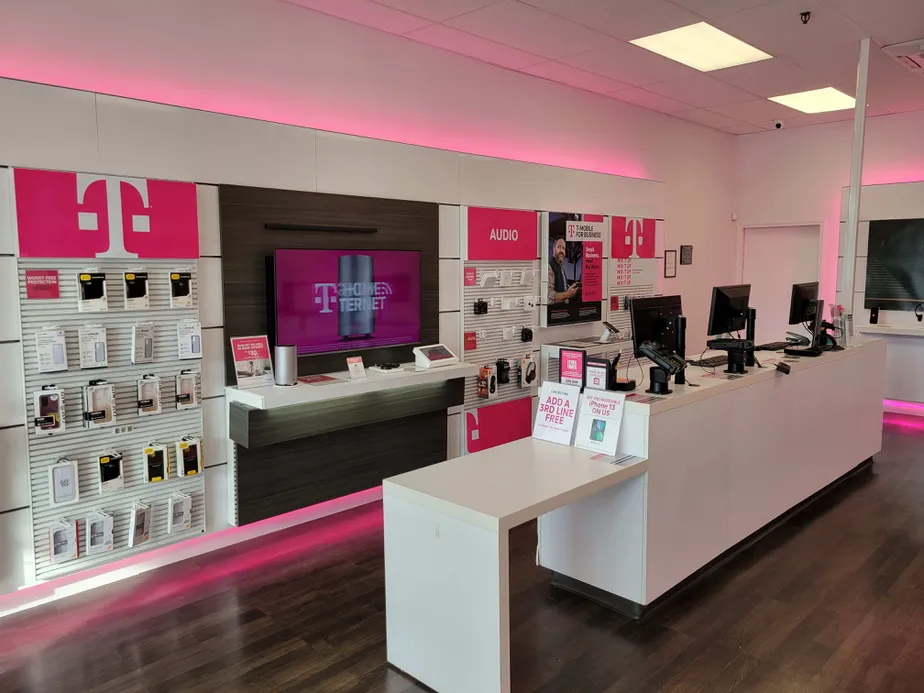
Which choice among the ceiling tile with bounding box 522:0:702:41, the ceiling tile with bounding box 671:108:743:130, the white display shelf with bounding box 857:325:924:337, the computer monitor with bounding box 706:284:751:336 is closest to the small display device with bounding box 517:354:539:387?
the computer monitor with bounding box 706:284:751:336

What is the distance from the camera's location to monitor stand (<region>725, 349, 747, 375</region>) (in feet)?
12.4

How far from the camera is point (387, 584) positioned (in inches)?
106

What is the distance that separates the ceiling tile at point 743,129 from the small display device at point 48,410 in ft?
23.7

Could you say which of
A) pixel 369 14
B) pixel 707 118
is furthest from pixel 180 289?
pixel 707 118

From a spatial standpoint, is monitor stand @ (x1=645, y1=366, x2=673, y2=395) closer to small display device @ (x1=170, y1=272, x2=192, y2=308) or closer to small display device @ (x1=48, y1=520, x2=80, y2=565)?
small display device @ (x1=170, y1=272, x2=192, y2=308)

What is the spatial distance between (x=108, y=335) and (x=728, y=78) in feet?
16.6

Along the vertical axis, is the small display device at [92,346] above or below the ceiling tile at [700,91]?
below

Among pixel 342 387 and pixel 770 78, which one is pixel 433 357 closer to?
pixel 342 387

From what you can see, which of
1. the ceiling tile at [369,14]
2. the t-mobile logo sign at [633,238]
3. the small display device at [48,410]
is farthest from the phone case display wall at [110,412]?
the t-mobile logo sign at [633,238]

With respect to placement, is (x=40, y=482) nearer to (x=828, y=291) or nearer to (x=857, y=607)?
(x=857, y=607)

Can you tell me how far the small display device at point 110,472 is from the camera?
3.24m

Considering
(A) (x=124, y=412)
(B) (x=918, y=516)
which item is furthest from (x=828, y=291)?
(A) (x=124, y=412)

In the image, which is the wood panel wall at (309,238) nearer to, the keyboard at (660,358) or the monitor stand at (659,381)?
the keyboard at (660,358)

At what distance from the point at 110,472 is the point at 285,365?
3.20 ft
